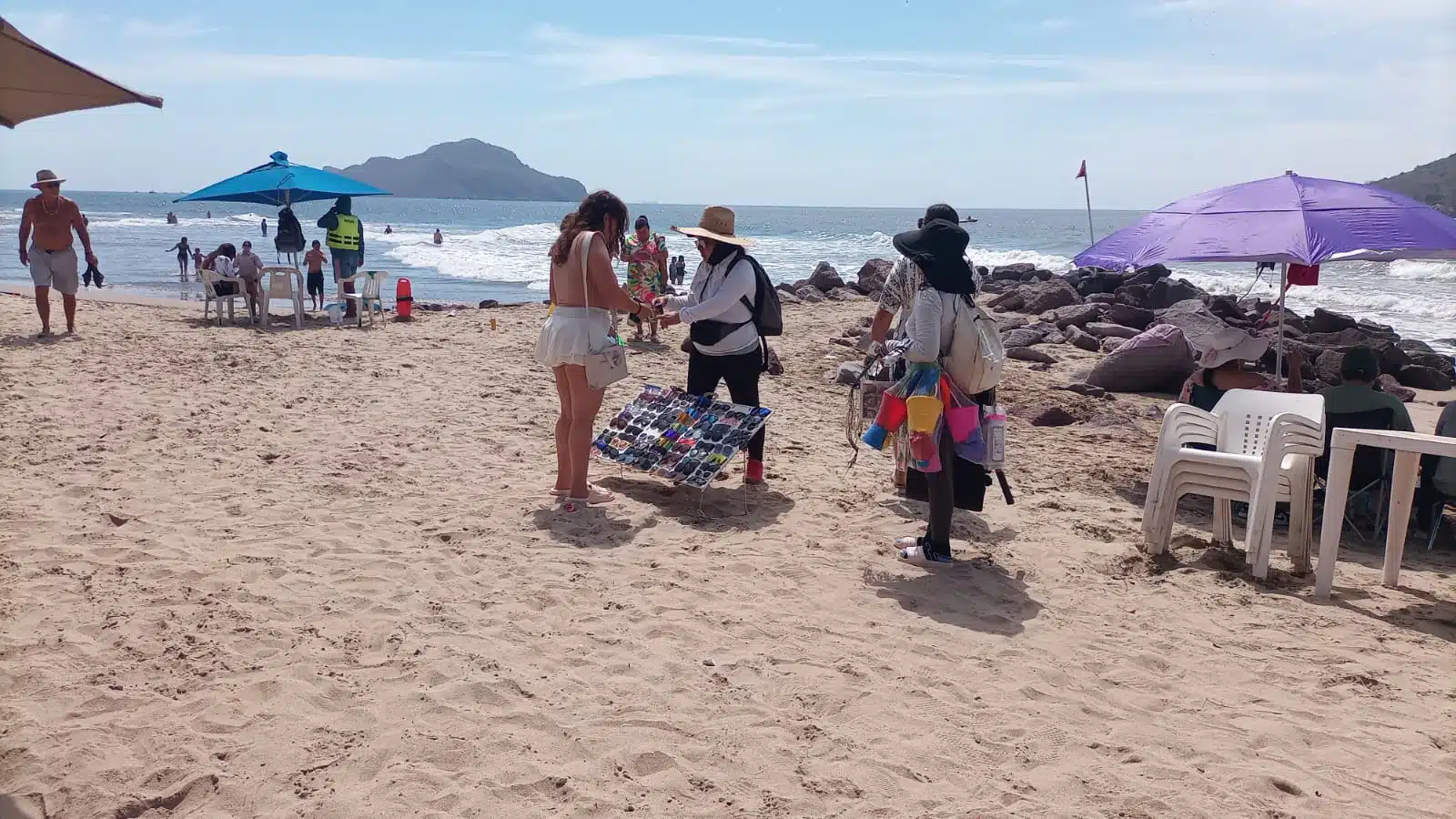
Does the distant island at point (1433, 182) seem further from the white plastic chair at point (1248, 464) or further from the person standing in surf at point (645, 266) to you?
the white plastic chair at point (1248, 464)

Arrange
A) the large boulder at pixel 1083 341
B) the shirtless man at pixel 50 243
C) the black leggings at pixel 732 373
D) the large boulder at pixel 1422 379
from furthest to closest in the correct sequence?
the large boulder at pixel 1083 341 → the large boulder at pixel 1422 379 → the shirtless man at pixel 50 243 → the black leggings at pixel 732 373

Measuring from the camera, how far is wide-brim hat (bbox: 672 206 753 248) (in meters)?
5.72

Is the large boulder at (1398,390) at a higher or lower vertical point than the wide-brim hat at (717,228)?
lower

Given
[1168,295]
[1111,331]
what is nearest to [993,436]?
[1111,331]

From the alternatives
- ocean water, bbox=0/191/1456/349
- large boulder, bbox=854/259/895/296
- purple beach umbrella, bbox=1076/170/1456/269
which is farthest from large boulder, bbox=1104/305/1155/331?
purple beach umbrella, bbox=1076/170/1456/269

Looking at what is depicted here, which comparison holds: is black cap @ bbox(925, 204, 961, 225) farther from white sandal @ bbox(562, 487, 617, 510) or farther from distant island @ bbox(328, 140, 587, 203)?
distant island @ bbox(328, 140, 587, 203)

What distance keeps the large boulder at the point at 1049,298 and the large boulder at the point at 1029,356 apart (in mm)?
5080

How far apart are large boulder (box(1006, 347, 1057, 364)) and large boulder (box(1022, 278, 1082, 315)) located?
5.08 m

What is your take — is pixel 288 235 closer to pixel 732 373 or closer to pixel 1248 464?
pixel 732 373

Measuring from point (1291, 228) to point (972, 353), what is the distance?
2.18m

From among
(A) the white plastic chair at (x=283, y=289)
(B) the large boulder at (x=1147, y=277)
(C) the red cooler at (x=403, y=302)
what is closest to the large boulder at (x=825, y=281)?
(B) the large boulder at (x=1147, y=277)

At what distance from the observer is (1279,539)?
19.0 feet

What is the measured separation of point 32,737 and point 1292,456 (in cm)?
523

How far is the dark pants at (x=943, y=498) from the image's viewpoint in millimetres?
4766
